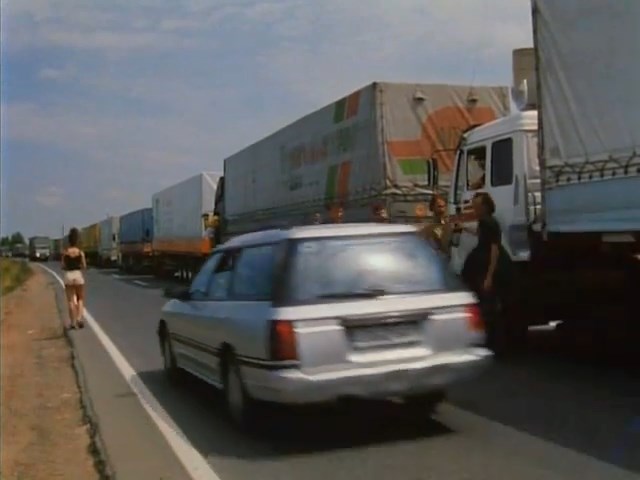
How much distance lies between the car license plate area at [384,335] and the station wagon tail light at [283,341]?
40cm

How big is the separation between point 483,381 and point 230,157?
60.6ft

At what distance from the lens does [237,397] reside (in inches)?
284

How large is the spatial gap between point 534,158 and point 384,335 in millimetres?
4280

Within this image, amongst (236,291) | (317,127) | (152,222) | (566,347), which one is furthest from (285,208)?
(152,222)

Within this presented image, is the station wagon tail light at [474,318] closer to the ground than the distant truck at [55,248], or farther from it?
closer to the ground

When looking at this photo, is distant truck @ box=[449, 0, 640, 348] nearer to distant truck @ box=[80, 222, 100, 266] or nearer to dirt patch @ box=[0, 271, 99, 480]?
dirt patch @ box=[0, 271, 99, 480]

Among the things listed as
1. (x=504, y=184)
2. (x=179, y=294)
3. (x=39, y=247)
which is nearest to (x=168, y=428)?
(x=179, y=294)

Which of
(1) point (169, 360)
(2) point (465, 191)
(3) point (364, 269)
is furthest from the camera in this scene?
(2) point (465, 191)

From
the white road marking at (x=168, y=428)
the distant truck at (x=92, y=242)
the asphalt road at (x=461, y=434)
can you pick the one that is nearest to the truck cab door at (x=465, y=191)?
the asphalt road at (x=461, y=434)

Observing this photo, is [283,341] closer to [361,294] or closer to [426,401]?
[361,294]

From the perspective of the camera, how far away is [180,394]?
9.25m

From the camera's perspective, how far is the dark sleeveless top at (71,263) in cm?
1591

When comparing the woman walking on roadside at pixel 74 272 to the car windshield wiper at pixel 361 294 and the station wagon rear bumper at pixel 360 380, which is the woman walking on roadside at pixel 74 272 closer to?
the station wagon rear bumper at pixel 360 380

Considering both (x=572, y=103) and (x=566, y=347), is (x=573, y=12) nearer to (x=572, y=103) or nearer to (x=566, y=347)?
(x=572, y=103)
